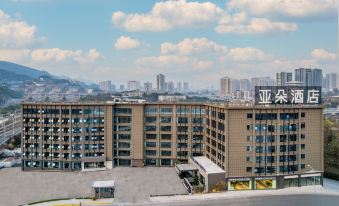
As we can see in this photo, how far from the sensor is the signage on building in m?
50.4

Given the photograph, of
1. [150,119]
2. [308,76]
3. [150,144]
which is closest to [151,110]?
[150,119]

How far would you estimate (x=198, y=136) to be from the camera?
6325 centimetres

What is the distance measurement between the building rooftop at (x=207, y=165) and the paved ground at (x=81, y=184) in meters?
4.45

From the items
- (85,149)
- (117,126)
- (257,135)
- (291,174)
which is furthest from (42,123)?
(291,174)

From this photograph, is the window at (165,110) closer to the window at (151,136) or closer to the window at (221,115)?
the window at (151,136)

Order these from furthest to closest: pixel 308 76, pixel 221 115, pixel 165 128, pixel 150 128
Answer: pixel 308 76 → pixel 150 128 → pixel 165 128 → pixel 221 115

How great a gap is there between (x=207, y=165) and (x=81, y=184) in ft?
66.8

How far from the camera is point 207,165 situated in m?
53.8

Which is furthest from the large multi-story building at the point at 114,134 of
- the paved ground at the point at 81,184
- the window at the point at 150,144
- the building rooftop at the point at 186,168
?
the building rooftop at the point at 186,168

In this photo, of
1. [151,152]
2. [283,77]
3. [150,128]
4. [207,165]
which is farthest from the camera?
[283,77]

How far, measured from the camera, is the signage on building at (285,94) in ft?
165

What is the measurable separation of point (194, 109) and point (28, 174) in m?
32.5

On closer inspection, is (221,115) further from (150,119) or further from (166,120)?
(150,119)

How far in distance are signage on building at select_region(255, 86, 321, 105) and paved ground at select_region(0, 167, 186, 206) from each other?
18577 millimetres
